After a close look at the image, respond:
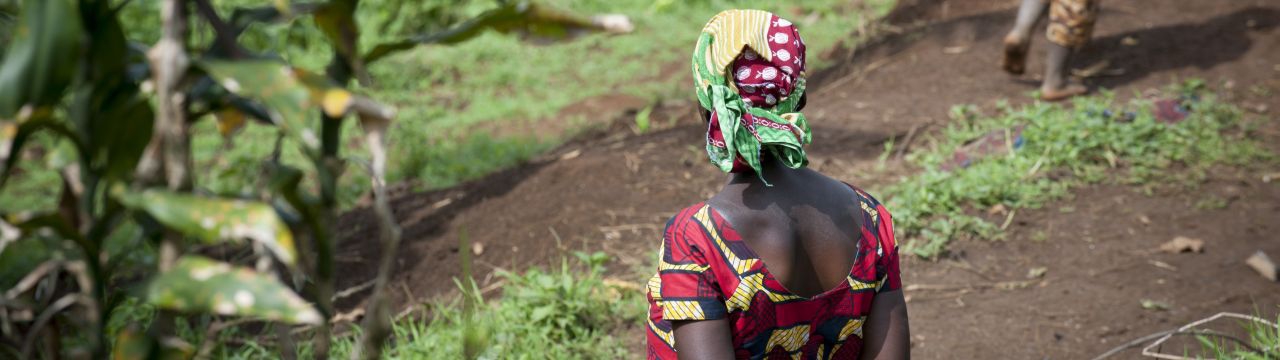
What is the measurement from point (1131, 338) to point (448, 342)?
2.19 meters

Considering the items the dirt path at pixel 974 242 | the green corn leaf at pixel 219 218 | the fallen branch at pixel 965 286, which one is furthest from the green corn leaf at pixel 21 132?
the fallen branch at pixel 965 286

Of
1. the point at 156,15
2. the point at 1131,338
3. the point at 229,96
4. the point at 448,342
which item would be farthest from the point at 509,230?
the point at 156,15

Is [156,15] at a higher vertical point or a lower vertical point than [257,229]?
lower

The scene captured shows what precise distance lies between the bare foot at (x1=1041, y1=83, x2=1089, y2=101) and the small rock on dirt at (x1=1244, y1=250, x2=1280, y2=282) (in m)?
1.79

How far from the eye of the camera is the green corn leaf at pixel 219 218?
118 centimetres

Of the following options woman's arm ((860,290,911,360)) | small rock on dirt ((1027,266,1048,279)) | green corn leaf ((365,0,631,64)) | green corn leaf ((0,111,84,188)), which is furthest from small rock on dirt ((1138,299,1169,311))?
green corn leaf ((0,111,84,188))

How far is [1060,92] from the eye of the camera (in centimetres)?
554

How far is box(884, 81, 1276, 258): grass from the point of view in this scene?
14.2ft

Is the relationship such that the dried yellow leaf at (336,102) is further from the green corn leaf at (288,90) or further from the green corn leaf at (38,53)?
the green corn leaf at (38,53)

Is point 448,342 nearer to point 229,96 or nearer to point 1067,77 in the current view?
point 229,96

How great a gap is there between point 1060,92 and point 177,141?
16.7 feet

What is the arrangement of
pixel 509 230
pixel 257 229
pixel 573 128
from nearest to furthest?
pixel 257 229, pixel 509 230, pixel 573 128

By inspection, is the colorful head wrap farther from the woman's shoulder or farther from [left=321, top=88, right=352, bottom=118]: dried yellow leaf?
[left=321, top=88, right=352, bottom=118]: dried yellow leaf

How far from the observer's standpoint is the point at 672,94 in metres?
7.21
